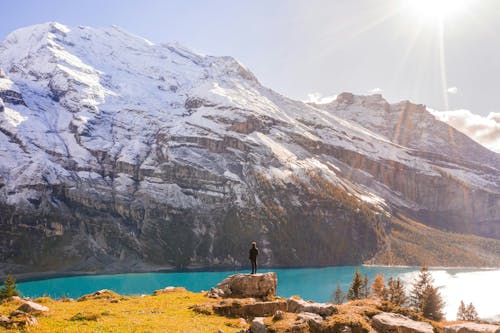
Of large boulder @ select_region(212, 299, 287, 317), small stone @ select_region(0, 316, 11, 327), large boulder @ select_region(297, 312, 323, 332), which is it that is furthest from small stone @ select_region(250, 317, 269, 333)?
small stone @ select_region(0, 316, 11, 327)

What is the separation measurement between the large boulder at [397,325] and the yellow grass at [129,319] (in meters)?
8.12

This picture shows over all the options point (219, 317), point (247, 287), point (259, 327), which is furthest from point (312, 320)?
point (247, 287)

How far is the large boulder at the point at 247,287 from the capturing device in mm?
37031

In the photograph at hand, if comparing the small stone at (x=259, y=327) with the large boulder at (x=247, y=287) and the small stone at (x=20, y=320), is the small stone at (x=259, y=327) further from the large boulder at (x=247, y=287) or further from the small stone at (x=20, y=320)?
the large boulder at (x=247, y=287)

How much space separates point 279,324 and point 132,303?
15.7 m

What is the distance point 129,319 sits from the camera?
26.6 meters

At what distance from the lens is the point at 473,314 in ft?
298

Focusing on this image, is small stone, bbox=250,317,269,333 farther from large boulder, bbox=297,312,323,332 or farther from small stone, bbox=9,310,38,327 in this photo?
small stone, bbox=9,310,38,327

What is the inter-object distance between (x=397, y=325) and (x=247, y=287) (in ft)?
54.7

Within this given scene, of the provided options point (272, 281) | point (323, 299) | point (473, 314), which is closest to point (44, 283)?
point (323, 299)

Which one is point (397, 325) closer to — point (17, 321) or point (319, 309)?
point (319, 309)

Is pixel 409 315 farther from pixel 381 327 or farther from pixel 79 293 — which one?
pixel 79 293

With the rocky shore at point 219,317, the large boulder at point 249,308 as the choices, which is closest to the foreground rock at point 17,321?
the rocky shore at point 219,317

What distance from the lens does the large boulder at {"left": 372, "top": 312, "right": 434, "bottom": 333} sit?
22.1 metres
